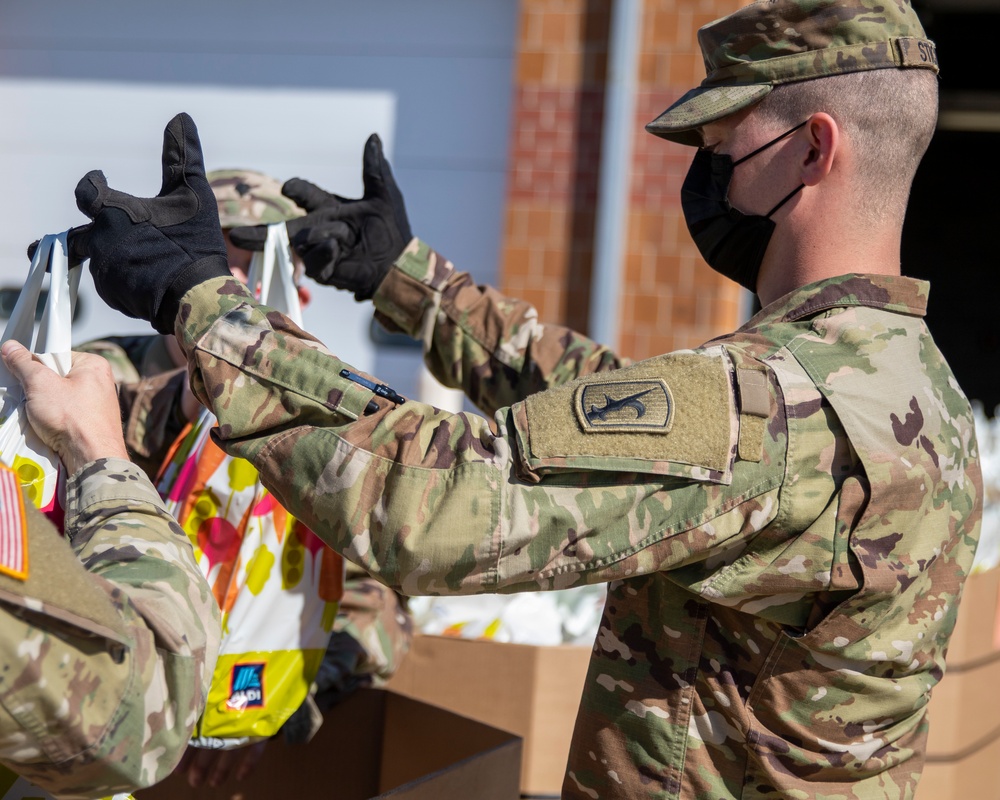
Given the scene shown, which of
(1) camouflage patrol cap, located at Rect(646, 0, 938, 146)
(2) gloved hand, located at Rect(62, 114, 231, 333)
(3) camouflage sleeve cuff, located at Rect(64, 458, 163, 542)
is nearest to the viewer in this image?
(3) camouflage sleeve cuff, located at Rect(64, 458, 163, 542)

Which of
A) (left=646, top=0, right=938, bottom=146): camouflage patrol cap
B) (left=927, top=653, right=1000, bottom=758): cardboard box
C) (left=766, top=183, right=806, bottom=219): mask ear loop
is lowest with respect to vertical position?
(left=927, top=653, right=1000, bottom=758): cardboard box

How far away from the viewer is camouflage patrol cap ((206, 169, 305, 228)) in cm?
223

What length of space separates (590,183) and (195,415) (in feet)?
8.64

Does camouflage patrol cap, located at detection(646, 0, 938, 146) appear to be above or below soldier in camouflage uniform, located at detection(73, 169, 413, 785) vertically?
above

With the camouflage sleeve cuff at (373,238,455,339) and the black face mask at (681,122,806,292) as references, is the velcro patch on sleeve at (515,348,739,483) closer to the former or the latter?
the black face mask at (681,122,806,292)

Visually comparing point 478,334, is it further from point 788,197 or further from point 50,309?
point 50,309

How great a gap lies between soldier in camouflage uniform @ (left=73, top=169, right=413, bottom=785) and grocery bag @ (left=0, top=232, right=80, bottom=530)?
0.61 m

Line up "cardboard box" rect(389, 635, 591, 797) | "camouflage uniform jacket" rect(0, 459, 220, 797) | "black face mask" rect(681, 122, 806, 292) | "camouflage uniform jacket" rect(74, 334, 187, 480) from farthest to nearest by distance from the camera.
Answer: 1. "camouflage uniform jacket" rect(74, 334, 187, 480)
2. "cardboard box" rect(389, 635, 591, 797)
3. "black face mask" rect(681, 122, 806, 292)
4. "camouflage uniform jacket" rect(0, 459, 220, 797)

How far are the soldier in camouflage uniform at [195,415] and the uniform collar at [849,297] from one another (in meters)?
0.94

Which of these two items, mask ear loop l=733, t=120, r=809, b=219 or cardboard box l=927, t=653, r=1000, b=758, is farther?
cardboard box l=927, t=653, r=1000, b=758

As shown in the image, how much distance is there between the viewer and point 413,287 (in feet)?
6.60

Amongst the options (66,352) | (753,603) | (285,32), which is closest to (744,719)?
(753,603)

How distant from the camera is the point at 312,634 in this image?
1688 millimetres

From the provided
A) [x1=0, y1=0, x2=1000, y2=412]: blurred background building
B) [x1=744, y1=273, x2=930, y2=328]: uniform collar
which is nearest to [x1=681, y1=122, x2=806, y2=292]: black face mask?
[x1=744, y1=273, x2=930, y2=328]: uniform collar
